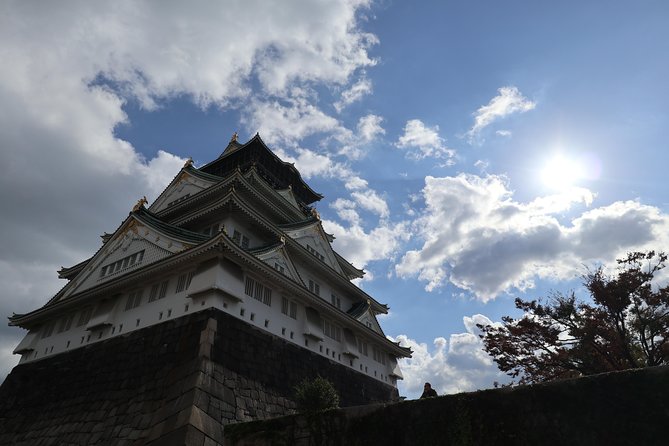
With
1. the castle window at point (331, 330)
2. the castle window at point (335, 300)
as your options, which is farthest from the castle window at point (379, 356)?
the castle window at point (331, 330)

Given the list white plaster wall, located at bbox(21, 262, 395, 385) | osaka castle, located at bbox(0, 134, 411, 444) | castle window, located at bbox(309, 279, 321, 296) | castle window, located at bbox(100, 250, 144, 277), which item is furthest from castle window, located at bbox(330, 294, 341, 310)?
castle window, located at bbox(100, 250, 144, 277)

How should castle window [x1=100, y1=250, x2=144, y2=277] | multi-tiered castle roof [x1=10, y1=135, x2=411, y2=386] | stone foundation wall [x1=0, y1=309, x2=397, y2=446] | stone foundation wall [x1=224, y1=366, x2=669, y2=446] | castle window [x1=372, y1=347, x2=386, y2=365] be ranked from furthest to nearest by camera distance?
castle window [x1=372, y1=347, x2=386, y2=365] → castle window [x1=100, y1=250, x2=144, y2=277] → multi-tiered castle roof [x1=10, y1=135, x2=411, y2=386] → stone foundation wall [x1=0, y1=309, x2=397, y2=446] → stone foundation wall [x1=224, y1=366, x2=669, y2=446]

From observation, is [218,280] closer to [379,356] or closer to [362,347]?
[362,347]

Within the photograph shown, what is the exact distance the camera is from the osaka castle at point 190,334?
14070 mm

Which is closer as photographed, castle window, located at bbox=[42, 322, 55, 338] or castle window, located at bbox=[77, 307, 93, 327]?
castle window, located at bbox=[77, 307, 93, 327]

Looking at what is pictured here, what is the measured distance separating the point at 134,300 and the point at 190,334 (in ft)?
16.8

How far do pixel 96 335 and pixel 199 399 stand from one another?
915 centimetres

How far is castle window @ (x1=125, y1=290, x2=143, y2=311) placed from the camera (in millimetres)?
18031

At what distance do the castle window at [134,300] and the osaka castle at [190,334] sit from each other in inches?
2.6

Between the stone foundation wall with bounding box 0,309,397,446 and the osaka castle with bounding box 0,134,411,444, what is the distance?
2.3 inches

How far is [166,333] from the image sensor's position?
51.7 ft

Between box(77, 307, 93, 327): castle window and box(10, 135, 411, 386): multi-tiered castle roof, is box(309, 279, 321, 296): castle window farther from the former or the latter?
box(77, 307, 93, 327): castle window

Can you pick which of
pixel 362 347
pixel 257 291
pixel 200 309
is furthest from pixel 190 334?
pixel 362 347

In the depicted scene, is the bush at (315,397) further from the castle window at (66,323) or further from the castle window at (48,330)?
the castle window at (48,330)
